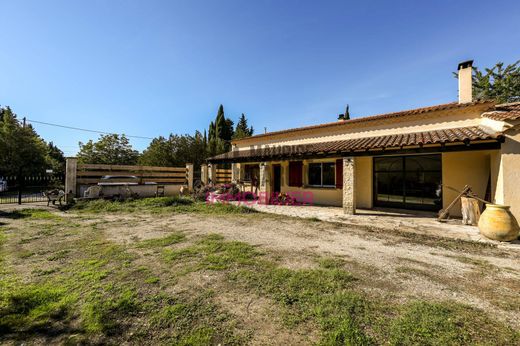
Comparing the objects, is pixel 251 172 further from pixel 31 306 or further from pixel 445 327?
pixel 445 327

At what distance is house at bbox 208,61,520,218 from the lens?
6.62m

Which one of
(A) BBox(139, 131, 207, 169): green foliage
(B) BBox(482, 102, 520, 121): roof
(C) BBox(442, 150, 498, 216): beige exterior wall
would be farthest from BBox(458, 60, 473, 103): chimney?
(A) BBox(139, 131, 207, 169): green foliage

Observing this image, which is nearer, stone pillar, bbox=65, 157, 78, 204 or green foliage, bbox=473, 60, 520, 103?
stone pillar, bbox=65, 157, 78, 204

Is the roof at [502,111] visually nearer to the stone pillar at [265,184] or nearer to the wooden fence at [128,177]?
the stone pillar at [265,184]

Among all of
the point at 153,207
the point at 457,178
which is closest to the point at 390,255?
the point at 457,178

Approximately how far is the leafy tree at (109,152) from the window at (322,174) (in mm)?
A: 25056

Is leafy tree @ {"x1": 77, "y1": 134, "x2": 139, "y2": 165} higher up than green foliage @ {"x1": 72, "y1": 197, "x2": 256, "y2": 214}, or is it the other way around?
leafy tree @ {"x1": 77, "y1": 134, "x2": 139, "y2": 165}

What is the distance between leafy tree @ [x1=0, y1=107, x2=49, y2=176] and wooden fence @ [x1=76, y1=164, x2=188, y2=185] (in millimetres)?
11913

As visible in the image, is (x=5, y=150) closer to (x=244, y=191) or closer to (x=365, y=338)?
(x=244, y=191)

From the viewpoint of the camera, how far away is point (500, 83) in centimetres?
1973

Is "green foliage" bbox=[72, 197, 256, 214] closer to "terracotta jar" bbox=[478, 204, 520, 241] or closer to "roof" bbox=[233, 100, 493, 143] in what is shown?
"roof" bbox=[233, 100, 493, 143]

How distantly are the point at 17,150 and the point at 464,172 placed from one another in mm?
32521

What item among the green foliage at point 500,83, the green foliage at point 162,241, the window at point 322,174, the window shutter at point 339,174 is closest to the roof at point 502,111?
the window shutter at point 339,174

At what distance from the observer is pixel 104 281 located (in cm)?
350
